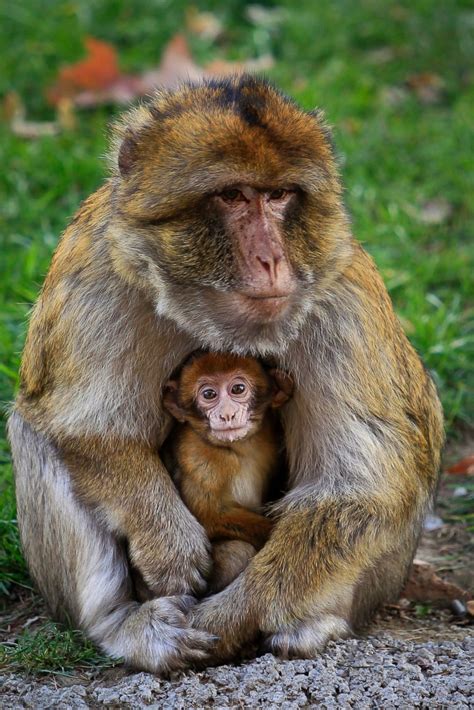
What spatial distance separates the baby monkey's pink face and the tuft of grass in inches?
37.7

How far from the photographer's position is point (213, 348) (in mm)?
4469

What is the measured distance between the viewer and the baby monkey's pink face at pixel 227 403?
4664mm

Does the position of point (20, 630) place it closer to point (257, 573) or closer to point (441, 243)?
point (257, 573)

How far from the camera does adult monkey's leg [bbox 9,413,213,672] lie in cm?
475

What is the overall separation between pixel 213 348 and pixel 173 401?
0.45 m

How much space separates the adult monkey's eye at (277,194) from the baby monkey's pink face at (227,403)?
2.49 ft

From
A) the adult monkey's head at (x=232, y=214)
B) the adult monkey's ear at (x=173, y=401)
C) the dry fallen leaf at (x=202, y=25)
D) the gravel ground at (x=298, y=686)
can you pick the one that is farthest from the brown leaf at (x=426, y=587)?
the dry fallen leaf at (x=202, y=25)

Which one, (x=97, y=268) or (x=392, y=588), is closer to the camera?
(x=97, y=268)

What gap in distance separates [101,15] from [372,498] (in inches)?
280

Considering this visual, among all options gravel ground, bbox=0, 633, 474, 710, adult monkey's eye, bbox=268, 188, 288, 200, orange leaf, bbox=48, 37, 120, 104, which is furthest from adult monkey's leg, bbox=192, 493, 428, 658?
orange leaf, bbox=48, 37, 120, 104

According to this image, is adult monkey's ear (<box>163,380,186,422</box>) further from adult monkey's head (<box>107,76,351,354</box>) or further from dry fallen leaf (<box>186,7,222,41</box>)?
dry fallen leaf (<box>186,7,222,41</box>)

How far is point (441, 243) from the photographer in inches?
325

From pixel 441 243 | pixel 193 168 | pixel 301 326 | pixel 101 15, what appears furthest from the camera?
pixel 101 15

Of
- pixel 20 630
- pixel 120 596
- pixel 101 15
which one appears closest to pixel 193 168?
pixel 120 596
